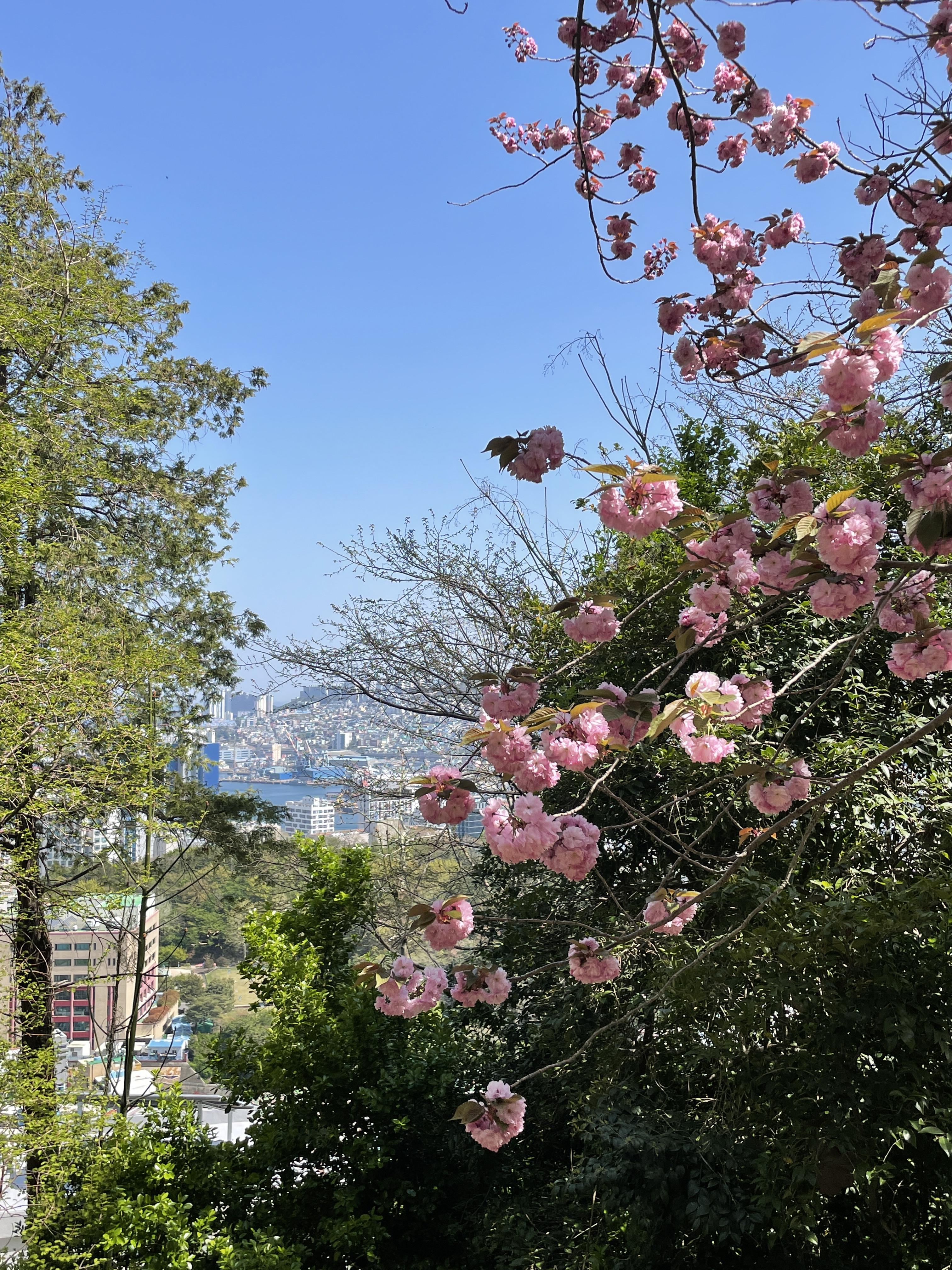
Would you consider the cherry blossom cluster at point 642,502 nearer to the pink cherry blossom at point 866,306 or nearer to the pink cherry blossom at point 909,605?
the pink cherry blossom at point 909,605

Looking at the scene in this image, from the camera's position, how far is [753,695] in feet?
4.17

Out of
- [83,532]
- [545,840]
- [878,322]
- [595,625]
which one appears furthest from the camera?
[83,532]

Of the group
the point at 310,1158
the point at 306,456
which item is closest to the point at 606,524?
the point at 310,1158

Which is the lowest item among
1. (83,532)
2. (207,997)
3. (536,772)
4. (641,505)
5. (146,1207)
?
(146,1207)

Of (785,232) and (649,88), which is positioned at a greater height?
(649,88)

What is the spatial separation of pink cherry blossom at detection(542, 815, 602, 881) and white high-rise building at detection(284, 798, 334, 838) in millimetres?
3146

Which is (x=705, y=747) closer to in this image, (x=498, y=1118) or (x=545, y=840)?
(x=545, y=840)

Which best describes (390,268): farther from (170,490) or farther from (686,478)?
(686,478)

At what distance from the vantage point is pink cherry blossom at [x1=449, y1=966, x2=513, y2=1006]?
1330 millimetres

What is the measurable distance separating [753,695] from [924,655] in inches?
10.8

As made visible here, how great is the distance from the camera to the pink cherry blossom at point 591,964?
53.8 inches

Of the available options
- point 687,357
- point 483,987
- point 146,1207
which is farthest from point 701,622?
point 146,1207

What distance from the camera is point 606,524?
1.17 metres

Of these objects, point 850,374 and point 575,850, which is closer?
point 850,374
